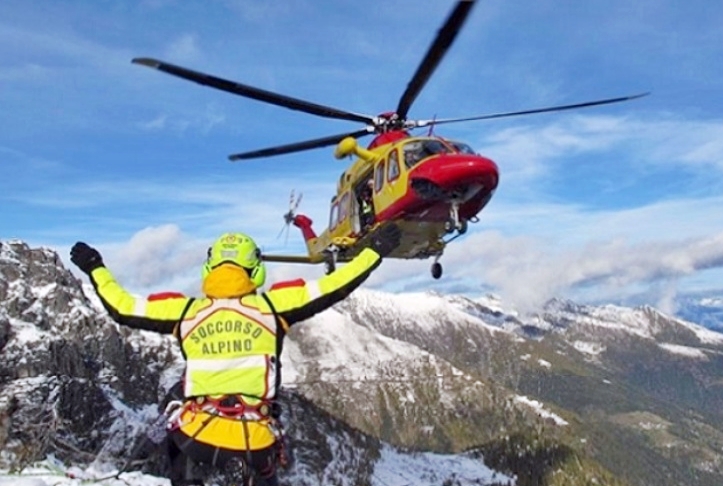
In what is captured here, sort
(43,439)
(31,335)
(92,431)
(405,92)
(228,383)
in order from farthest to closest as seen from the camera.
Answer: (31,335) < (92,431) < (405,92) < (43,439) < (228,383)

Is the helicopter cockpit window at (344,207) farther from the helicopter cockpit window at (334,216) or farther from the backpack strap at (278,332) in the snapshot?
the backpack strap at (278,332)

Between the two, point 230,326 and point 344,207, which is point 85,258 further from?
point 344,207

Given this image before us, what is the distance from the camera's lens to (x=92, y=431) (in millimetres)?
150375

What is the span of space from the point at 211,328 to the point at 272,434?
111 cm

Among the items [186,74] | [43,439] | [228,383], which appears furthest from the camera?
[186,74]

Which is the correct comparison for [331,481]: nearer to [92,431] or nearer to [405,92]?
[92,431]

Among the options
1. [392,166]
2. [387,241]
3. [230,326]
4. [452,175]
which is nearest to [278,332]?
[230,326]

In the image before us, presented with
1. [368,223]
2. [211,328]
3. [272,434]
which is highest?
[368,223]

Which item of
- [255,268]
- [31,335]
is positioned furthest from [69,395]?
[255,268]

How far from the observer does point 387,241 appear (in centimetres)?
833

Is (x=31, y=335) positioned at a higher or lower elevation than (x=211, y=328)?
higher

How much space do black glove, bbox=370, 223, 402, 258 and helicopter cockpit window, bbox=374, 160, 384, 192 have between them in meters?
14.0

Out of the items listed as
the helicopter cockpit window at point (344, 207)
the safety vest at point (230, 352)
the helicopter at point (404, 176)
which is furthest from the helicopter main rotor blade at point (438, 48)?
the safety vest at point (230, 352)

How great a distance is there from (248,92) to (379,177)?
250 inches
